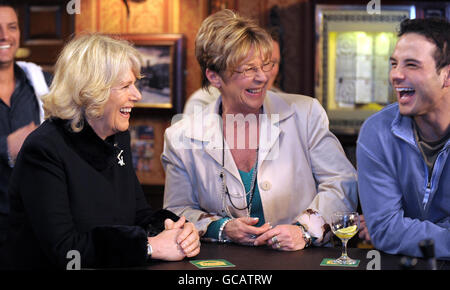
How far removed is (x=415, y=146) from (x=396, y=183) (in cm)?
18

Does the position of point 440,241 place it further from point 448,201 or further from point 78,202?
point 78,202

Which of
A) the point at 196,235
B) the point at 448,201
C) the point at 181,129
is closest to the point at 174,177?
the point at 181,129

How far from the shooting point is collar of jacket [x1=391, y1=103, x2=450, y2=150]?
100 inches

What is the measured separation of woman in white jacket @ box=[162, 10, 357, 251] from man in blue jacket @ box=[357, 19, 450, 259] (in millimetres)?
240

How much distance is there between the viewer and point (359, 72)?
508 cm

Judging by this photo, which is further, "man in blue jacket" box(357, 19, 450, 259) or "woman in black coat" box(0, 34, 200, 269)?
"man in blue jacket" box(357, 19, 450, 259)

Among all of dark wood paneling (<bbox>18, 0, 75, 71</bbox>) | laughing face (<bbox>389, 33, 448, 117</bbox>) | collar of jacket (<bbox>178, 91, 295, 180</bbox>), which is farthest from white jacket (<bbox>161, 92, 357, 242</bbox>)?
dark wood paneling (<bbox>18, 0, 75, 71</bbox>)

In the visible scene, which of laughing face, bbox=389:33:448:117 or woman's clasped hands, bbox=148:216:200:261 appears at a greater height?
laughing face, bbox=389:33:448:117

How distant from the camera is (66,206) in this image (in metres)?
2.19

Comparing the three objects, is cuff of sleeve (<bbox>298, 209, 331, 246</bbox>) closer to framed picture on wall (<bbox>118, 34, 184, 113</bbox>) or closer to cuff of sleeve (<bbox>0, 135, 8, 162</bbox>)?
cuff of sleeve (<bbox>0, 135, 8, 162</bbox>)

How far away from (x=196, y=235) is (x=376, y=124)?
93 cm

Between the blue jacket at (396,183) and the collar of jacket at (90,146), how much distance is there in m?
1.08

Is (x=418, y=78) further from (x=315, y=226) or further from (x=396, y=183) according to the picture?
(x=315, y=226)

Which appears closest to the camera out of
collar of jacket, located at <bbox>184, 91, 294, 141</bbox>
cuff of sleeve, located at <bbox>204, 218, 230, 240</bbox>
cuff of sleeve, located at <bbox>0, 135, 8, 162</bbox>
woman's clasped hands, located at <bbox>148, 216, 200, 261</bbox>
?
woman's clasped hands, located at <bbox>148, 216, 200, 261</bbox>
